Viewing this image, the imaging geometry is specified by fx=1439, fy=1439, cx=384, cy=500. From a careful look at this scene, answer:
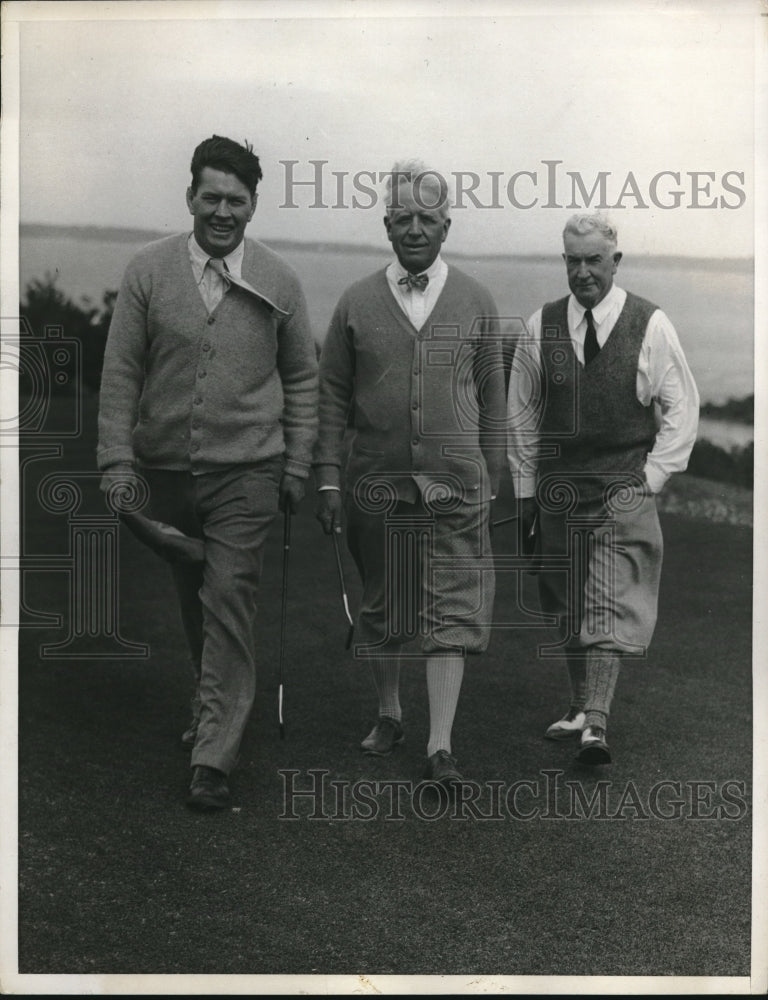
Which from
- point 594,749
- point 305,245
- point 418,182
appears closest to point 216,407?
point 305,245

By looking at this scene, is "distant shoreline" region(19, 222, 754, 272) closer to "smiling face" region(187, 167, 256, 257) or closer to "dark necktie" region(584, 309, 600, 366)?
"smiling face" region(187, 167, 256, 257)

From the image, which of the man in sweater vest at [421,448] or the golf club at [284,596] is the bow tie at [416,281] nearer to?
the man in sweater vest at [421,448]

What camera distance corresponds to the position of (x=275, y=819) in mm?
4160

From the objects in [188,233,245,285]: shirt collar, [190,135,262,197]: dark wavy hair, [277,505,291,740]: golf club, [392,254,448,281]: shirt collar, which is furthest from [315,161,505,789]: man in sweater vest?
[190,135,262,197]: dark wavy hair

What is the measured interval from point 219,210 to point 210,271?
0.18 metres

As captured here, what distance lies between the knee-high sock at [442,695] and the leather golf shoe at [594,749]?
400mm

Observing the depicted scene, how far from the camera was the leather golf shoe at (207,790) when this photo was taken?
418cm

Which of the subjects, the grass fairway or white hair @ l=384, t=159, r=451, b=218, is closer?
the grass fairway

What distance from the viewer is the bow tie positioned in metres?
4.32

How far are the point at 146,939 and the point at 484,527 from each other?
1549 millimetres

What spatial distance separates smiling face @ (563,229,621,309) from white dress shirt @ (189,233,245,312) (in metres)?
0.97

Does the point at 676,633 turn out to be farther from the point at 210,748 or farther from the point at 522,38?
the point at 522,38

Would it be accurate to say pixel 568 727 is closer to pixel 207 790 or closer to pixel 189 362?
pixel 207 790

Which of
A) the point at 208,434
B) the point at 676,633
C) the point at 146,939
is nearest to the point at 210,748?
the point at 146,939
